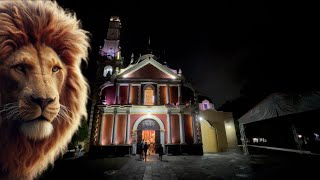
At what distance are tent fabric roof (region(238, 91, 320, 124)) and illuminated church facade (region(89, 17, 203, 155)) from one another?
7.16m

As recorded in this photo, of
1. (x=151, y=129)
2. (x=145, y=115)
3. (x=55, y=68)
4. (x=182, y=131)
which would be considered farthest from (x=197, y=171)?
(x=145, y=115)

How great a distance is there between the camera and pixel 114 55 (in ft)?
107

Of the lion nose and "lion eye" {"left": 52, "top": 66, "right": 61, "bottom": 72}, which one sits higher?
"lion eye" {"left": 52, "top": 66, "right": 61, "bottom": 72}

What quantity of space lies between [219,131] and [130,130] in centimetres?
1279

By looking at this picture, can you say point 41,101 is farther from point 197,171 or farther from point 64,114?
point 197,171

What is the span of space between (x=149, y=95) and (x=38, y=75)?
58.3ft

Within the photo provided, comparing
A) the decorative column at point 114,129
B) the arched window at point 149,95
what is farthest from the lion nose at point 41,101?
the arched window at point 149,95

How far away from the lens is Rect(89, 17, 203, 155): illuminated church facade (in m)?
17.1

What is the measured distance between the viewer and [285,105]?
10.1m

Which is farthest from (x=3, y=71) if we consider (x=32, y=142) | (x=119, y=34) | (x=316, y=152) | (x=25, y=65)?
(x=119, y=34)

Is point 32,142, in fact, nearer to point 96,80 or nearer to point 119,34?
point 96,80

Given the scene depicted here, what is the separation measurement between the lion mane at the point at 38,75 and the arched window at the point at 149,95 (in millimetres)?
16571

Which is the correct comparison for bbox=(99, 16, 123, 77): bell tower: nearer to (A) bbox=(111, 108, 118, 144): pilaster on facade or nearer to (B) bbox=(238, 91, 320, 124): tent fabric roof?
(A) bbox=(111, 108, 118, 144): pilaster on facade

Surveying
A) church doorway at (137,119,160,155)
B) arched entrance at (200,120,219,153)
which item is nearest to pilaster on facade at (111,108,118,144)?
church doorway at (137,119,160,155)
